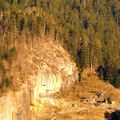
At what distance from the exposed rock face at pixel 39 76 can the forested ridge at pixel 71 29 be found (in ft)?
11.0

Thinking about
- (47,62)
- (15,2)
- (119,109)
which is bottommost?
(119,109)

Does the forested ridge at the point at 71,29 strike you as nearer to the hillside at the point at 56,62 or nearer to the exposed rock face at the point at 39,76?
the hillside at the point at 56,62

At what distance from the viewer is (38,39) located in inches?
5527

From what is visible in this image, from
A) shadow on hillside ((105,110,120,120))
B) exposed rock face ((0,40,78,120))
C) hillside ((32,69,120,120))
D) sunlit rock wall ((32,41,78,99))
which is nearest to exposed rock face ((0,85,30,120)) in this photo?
exposed rock face ((0,40,78,120))

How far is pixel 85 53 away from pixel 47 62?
657 inches

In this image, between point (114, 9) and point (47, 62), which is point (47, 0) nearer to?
point (114, 9)

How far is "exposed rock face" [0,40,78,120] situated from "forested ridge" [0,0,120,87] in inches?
132

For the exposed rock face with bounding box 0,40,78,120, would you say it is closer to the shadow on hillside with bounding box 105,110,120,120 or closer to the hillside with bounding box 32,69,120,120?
the hillside with bounding box 32,69,120,120

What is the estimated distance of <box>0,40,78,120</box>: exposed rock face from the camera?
11412cm

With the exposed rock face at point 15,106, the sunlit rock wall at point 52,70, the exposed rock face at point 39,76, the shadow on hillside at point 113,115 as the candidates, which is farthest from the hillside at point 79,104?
the exposed rock face at point 15,106

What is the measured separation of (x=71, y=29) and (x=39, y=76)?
29.1 metres

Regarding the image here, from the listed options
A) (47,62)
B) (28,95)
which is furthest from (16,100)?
(47,62)

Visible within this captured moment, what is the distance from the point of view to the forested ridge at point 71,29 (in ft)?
463

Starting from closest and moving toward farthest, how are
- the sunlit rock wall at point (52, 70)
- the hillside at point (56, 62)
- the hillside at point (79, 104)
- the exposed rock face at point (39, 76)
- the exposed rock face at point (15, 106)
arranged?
the exposed rock face at point (15, 106) < the exposed rock face at point (39, 76) < the hillside at point (56, 62) < the hillside at point (79, 104) < the sunlit rock wall at point (52, 70)
